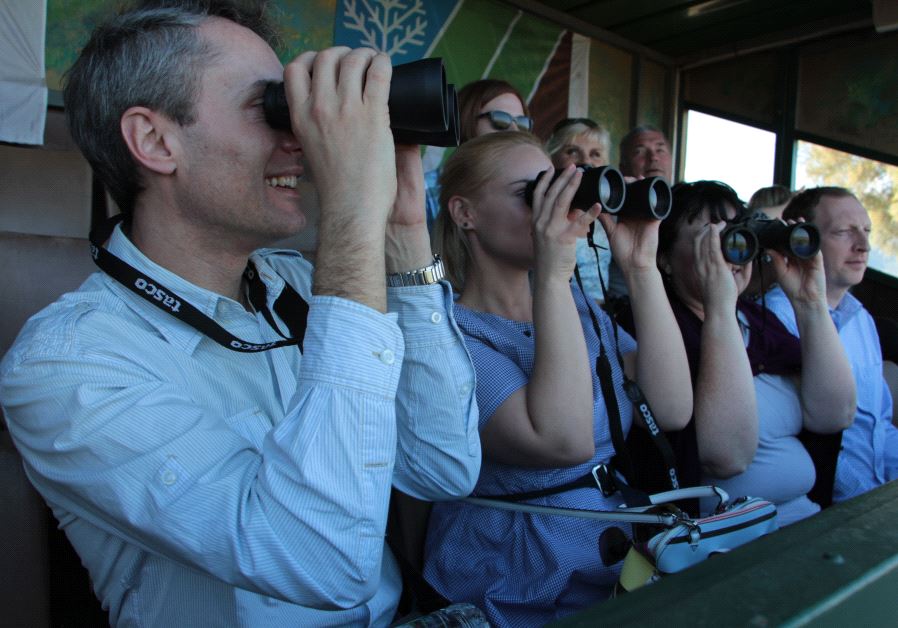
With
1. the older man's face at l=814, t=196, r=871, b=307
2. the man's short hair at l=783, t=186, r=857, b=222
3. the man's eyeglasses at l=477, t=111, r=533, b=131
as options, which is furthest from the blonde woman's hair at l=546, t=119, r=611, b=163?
the older man's face at l=814, t=196, r=871, b=307

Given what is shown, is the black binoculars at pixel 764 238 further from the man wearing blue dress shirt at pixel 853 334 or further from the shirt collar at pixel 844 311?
the shirt collar at pixel 844 311

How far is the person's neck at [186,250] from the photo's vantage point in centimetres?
96

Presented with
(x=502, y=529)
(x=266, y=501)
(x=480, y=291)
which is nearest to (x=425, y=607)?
(x=502, y=529)

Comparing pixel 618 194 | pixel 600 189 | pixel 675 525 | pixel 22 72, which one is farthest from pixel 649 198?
pixel 22 72

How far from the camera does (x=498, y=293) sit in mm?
1450

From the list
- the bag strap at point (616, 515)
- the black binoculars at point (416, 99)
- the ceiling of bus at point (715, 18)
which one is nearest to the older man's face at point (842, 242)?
the bag strap at point (616, 515)

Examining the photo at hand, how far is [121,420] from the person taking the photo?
71 cm

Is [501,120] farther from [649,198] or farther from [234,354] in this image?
[234,354]

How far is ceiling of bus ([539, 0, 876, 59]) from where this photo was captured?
15.3 feet

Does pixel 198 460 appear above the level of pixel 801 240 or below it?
below

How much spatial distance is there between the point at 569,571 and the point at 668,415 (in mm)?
438

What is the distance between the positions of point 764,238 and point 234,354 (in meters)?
1.46

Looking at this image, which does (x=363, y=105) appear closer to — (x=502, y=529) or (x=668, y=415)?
(x=502, y=529)

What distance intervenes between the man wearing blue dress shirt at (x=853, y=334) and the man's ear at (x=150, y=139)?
1732 millimetres
